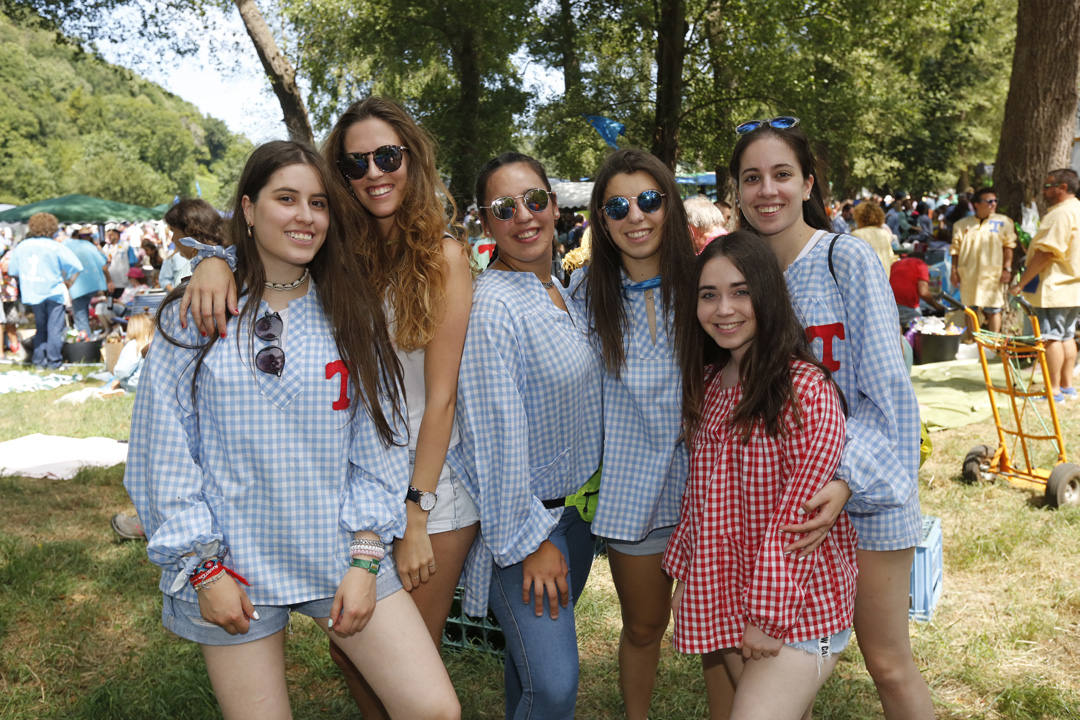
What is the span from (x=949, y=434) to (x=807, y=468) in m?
6.21

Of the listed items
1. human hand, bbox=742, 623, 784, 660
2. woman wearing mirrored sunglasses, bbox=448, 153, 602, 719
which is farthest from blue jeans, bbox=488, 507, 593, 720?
human hand, bbox=742, 623, 784, 660

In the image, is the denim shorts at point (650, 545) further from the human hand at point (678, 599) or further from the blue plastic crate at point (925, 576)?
the blue plastic crate at point (925, 576)

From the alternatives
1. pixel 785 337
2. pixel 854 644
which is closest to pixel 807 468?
pixel 785 337

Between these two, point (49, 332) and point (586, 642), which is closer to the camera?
point (586, 642)

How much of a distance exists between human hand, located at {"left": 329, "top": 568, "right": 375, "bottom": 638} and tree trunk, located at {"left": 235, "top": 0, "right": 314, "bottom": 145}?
10.5 metres

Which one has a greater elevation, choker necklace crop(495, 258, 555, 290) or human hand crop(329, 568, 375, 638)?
choker necklace crop(495, 258, 555, 290)

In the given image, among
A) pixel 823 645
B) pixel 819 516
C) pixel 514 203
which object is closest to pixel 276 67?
pixel 514 203

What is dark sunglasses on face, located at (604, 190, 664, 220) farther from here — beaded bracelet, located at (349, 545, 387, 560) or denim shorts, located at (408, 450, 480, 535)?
beaded bracelet, located at (349, 545, 387, 560)

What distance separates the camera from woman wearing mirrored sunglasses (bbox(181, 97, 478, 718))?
94.7 inches

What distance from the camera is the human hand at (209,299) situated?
213 centimetres

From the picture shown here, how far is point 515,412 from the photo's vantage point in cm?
241

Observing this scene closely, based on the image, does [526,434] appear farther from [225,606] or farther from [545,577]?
[225,606]

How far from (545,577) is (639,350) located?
2.41 feet

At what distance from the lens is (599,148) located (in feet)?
56.1
